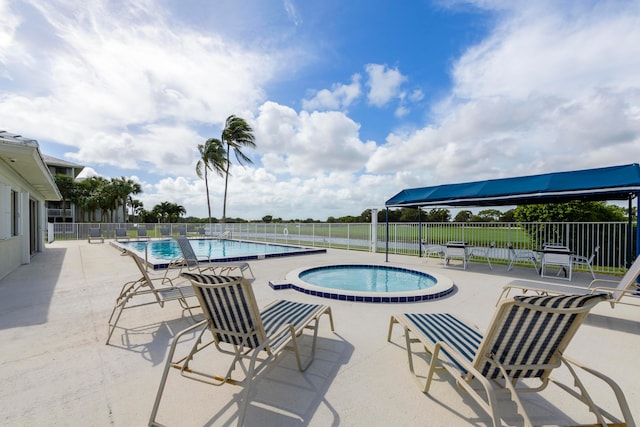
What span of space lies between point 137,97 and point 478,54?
10.4 meters

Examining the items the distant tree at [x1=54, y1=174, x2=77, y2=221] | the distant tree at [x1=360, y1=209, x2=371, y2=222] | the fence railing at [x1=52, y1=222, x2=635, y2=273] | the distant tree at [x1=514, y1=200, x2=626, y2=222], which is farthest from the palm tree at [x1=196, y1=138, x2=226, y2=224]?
the distant tree at [x1=54, y1=174, x2=77, y2=221]

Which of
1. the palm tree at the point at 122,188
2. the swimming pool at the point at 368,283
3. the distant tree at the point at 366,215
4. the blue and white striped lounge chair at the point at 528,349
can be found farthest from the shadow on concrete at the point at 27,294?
the palm tree at the point at 122,188

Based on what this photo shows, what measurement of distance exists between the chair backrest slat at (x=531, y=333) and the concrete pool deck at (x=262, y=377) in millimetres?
422

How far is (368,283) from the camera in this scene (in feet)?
22.0

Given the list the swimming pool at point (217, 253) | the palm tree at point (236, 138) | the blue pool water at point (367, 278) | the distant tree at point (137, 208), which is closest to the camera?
the blue pool water at point (367, 278)

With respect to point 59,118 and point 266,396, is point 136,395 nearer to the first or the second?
point 266,396

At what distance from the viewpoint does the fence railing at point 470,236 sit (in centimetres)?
756

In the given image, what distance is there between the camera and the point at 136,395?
7.04 feet

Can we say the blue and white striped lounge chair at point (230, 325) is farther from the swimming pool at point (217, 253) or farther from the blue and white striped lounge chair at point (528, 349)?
the swimming pool at point (217, 253)

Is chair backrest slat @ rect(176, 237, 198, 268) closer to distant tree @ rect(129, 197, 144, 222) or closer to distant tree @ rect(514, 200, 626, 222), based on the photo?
distant tree @ rect(514, 200, 626, 222)

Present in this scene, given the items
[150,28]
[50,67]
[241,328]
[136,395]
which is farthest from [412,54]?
[136,395]

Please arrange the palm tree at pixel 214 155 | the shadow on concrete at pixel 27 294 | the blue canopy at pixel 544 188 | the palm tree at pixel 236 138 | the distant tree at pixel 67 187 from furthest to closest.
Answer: the distant tree at pixel 67 187
the palm tree at pixel 214 155
the palm tree at pixel 236 138
the blue canopy at pixel 544 188
the shadow on concrete at pixel 27 294

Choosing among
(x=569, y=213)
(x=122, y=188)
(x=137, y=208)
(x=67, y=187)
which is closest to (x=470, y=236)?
(x=569, y=213)

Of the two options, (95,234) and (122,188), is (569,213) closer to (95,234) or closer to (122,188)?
(95,234)
